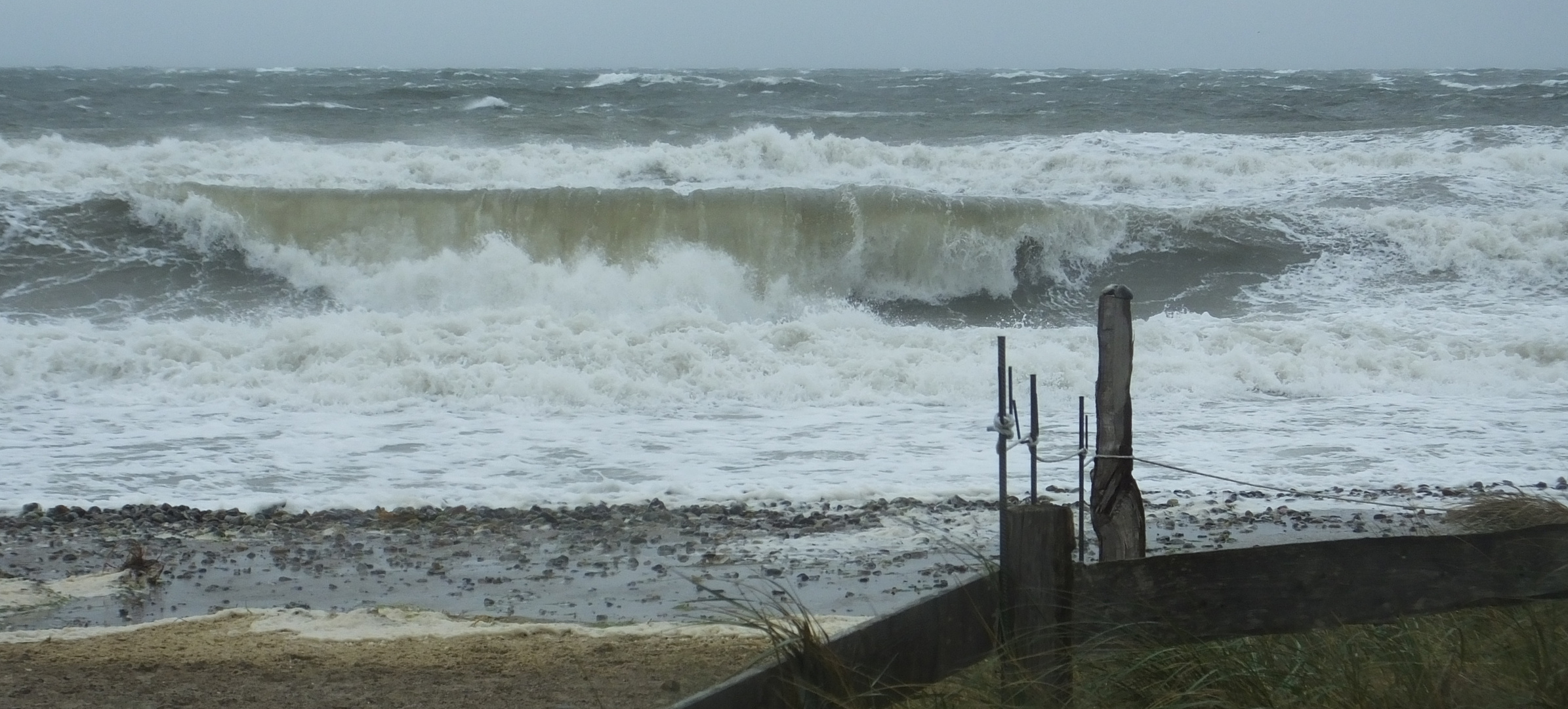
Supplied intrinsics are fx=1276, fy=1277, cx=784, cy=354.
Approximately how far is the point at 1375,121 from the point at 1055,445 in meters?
25.4

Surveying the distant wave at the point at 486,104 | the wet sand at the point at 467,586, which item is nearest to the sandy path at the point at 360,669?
the wet sand at the point at 467,586

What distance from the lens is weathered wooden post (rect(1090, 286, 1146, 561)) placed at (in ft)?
13.3

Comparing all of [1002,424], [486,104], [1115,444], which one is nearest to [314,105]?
[486,104]

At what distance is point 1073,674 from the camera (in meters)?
3.11

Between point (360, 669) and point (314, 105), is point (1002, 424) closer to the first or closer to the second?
point (360, 669)

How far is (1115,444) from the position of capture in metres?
4.21

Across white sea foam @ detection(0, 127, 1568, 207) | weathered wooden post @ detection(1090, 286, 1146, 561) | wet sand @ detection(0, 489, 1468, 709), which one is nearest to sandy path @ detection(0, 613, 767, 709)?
wet sand @ detection(0, 489, 1468, 709)

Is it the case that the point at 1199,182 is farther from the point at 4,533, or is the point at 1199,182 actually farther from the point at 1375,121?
the point at 4,533

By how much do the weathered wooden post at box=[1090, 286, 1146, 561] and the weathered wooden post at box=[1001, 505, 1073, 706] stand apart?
1141mm

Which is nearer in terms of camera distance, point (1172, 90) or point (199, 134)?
point (199, 134)

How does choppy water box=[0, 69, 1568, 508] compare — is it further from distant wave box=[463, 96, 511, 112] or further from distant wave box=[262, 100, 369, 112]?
distant wave box=[463, 96, 511, 112]

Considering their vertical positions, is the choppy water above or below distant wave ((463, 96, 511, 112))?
below

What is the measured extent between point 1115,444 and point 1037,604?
1378mm

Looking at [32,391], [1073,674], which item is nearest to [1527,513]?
[1073,674]
